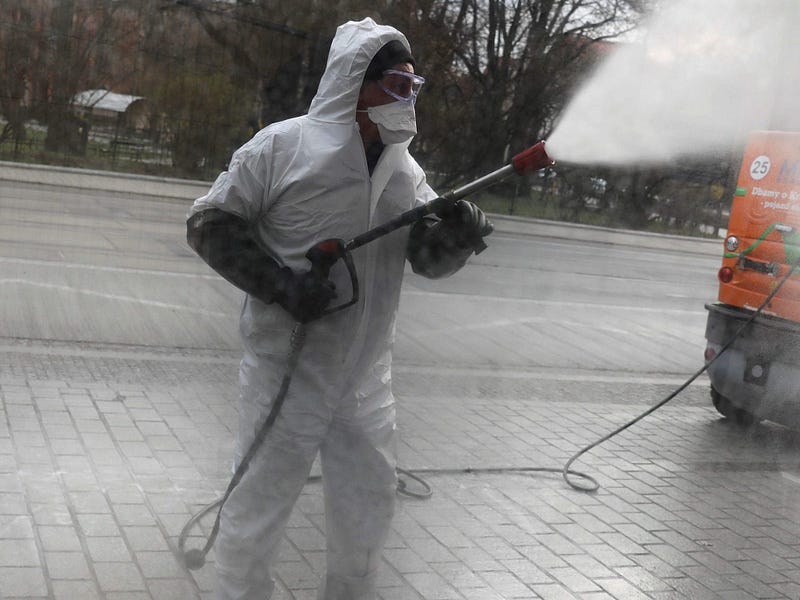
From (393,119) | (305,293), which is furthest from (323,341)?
(393,119)

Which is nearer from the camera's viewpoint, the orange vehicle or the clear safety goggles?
the clear safety goggles

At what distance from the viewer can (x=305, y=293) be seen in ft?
7.30

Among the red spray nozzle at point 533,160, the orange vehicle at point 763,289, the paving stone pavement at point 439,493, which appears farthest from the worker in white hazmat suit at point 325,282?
the orange vehicle at point 763,289

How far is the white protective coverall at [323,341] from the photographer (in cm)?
230

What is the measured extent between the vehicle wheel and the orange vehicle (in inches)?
0.6

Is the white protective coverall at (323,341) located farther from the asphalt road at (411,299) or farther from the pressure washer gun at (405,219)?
the asphalt road at (411,299)

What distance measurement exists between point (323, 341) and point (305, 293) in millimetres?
172

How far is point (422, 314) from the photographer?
26.1ft

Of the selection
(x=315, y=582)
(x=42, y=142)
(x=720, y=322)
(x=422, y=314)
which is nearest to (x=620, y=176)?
(x=422, y=314)

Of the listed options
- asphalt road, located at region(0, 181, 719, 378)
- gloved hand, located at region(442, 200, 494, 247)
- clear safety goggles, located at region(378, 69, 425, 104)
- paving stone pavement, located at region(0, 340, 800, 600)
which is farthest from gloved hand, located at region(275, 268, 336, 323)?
asphalt road, located at region(0, 181, 719, 378)

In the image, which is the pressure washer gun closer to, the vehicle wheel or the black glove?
the black glove

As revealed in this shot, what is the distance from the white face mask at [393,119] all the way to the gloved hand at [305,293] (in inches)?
14.6

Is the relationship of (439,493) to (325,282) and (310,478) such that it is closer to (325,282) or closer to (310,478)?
(310,478)

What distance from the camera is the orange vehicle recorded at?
4.93m
